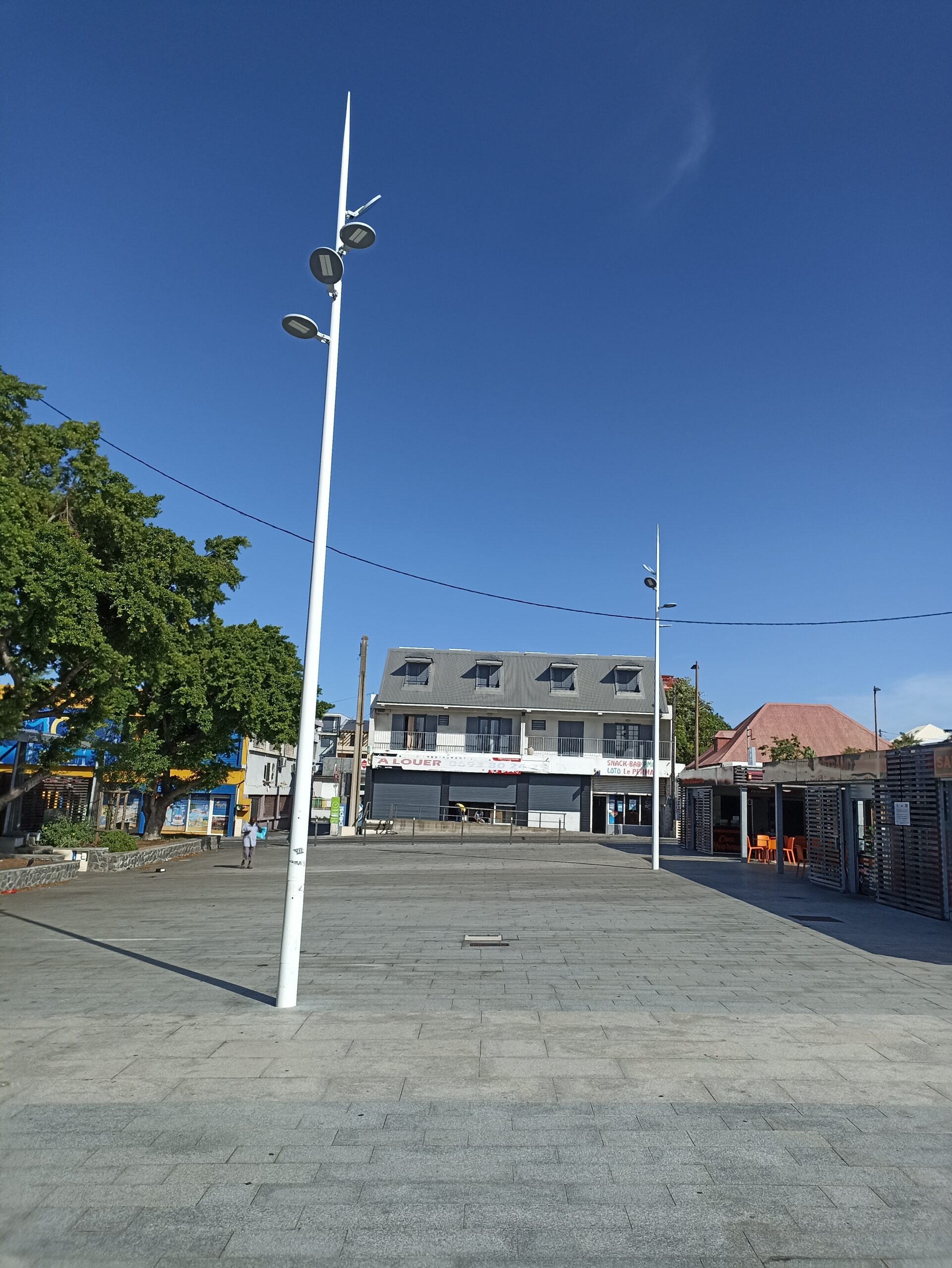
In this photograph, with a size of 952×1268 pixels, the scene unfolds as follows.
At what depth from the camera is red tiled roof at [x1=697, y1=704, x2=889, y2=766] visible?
2111 inches

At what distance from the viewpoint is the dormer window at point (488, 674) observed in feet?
174

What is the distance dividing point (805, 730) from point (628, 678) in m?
11.9

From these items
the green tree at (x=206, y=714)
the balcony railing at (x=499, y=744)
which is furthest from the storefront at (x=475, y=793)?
the green tree at (x=206, y=714)

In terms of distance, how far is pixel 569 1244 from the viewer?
13.4 feet

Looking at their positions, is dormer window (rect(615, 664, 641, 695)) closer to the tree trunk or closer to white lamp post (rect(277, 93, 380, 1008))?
the tree trunk

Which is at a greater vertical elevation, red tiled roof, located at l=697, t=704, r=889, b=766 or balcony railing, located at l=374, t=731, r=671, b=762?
red tiled roof, located at l=697, t=704, r=889, b=766

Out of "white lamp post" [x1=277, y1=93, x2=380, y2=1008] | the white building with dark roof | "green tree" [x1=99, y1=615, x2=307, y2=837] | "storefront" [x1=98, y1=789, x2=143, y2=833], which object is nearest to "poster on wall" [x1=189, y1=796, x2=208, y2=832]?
"storefront" [x1=98, y1=789, x2=143, y2=833]

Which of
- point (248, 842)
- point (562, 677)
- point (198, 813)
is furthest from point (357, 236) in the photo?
point (562, 677)

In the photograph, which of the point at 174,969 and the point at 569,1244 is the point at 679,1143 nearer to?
the point at 569,1244

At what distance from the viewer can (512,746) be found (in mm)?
51156

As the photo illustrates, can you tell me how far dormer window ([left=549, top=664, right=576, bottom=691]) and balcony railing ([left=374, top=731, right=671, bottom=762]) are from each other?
3353 mm

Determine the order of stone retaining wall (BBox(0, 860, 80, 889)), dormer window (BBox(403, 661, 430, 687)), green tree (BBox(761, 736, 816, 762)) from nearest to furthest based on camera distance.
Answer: stone retaining wall (BBox(0, 860, 80, 889))
green tree (BBox(761, 736, 816, 762))
dormer window (BBox(403, 661, 430, 687))

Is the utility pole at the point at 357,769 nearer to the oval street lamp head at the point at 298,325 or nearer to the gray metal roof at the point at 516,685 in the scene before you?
the gray metal roof at the point at 516,685

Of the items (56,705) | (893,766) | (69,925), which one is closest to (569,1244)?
(69,925)
